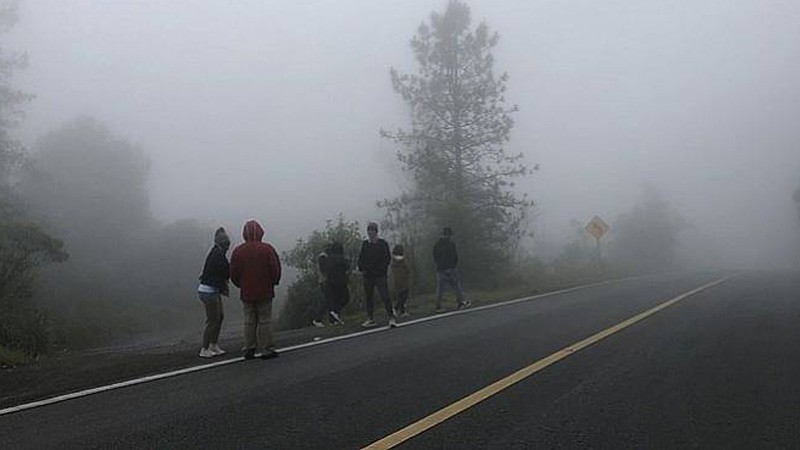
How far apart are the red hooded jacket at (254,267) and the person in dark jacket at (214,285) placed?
1.59 ft

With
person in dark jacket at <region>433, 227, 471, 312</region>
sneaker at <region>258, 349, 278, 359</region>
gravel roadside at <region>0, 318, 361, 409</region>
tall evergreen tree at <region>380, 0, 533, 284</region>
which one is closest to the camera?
gravel roadside at <region>0, 318, 361, 409</region>

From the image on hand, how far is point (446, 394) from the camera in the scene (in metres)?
7.21

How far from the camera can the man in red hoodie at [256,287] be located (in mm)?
10062

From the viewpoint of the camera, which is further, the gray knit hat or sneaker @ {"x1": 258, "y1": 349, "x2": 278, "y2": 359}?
the gray knit hat

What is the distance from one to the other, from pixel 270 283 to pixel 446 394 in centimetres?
367

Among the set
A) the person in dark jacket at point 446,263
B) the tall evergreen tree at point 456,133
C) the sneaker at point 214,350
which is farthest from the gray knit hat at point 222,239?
the tall evergreen tree at point 456,133

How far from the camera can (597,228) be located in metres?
38.7

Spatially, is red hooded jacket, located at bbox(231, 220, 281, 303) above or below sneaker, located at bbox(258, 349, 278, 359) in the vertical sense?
above

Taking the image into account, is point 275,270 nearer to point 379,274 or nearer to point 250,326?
point 250,326

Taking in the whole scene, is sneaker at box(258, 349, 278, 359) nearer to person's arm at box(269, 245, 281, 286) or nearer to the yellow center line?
person's arm at box(269, 245, 281, 286)

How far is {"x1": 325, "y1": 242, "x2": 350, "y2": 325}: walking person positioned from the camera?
15930 millimetres

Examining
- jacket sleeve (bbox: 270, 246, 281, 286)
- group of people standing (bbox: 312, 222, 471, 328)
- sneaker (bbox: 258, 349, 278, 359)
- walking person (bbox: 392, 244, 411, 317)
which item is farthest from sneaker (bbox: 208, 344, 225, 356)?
walking person (bbox: 392, 244, 411, 317)

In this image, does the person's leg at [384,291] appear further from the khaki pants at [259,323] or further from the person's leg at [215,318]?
the khaki pants at [259,323]

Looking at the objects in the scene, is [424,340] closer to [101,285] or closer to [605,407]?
[605,407]
